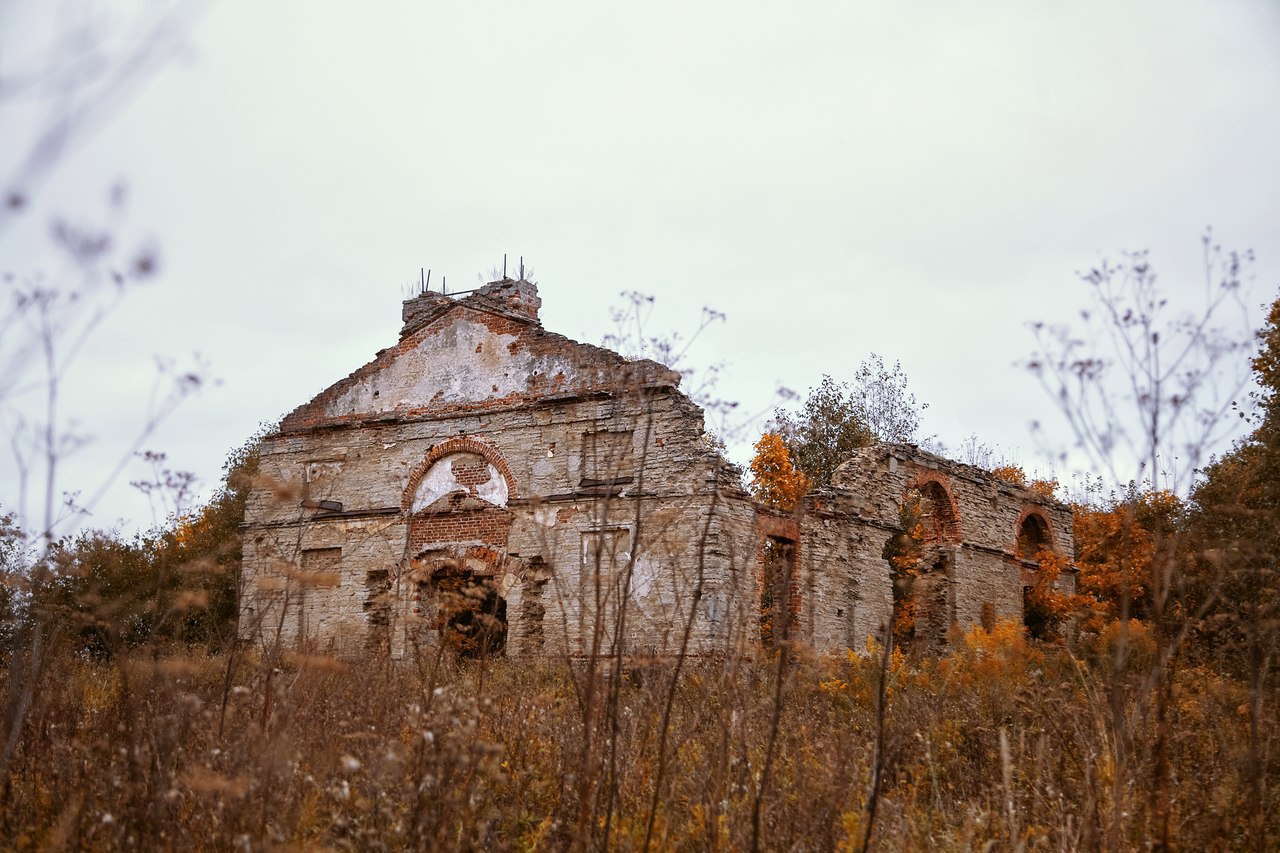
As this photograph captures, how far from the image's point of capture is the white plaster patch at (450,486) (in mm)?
16328

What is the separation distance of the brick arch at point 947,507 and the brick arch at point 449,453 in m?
7.23

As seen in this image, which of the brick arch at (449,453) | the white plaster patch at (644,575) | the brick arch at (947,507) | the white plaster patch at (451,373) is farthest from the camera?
the brick arch at (947,507)

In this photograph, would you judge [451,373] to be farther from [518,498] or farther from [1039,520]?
[1039,520]

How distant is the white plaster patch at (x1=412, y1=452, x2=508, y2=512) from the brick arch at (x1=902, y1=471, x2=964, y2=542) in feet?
23.9

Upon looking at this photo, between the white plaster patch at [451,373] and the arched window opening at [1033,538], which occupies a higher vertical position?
the white plaster patch at [451,373]

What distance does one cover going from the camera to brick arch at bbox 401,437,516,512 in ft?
53.5

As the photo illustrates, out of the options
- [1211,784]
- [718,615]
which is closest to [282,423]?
[718,615]

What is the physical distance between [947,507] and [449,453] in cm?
878

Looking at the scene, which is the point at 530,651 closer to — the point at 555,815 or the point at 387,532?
the point at 387,532

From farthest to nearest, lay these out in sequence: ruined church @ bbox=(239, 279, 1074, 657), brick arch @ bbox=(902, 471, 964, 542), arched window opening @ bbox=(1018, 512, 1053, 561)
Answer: arched window opening @ bbox=(1018, 512, 1053, 561)
brick arch @ bbox=(902, 471, 964, 542)
ruined church @ bbox=(239, 279, 1074, 657)

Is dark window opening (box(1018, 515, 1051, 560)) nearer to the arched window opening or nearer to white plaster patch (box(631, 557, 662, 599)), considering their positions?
the arched window opening

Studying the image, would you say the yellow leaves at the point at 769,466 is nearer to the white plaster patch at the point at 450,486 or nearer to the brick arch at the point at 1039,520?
the brick arch at the point at 1039,520

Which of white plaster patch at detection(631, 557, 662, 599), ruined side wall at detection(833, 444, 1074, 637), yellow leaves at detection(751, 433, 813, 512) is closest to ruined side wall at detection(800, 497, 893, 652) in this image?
ruined side wall at detection(833, 444, 1074, 637)

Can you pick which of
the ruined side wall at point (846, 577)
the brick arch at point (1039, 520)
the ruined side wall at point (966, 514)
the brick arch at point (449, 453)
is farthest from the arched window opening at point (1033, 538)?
the brick arch at point (449, 453)
